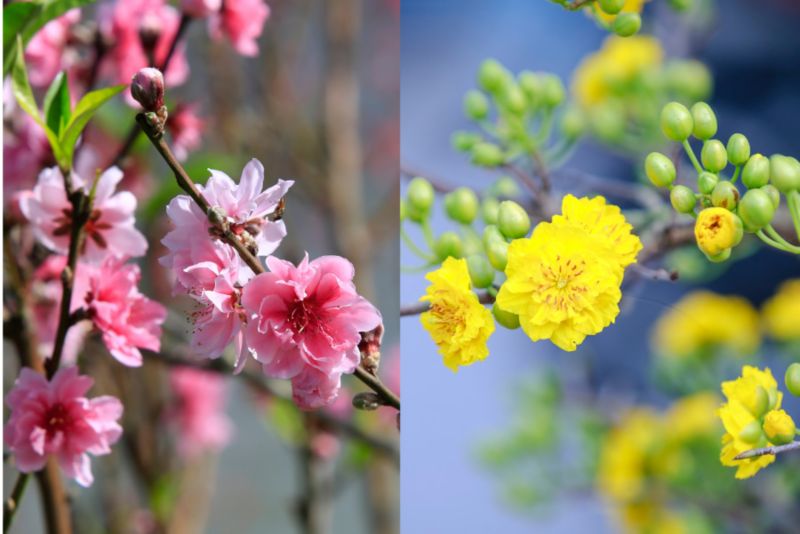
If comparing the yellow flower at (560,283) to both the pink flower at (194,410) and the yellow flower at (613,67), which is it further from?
the pink flower at (194,410)

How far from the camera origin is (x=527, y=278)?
40 cm

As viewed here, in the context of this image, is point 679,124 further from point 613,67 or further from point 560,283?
point 613,67

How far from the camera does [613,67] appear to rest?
924 mm

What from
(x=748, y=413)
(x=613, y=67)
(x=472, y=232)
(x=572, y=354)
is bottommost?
(x=748, y=413)

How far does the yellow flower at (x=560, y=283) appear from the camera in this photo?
403 mm

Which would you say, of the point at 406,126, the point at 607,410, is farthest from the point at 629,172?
the point at 406,126

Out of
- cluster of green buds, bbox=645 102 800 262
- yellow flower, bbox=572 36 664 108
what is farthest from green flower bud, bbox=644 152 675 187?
yellow flower, bbox=572 36 664 108

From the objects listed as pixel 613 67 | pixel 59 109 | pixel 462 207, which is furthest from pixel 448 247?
pixel 613 67

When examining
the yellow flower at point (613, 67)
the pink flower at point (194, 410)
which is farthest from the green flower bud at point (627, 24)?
the pink flower at point (194, 410)

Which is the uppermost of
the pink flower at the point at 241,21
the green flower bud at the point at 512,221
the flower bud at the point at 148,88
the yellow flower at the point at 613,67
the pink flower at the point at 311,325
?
the yellow flower at the point at 613,67

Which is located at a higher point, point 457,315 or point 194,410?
point 194,410

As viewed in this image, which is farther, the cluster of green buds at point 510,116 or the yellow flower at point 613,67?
the yellow flower at point 613,67

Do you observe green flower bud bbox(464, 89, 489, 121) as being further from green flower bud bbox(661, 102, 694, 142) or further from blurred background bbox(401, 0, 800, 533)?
green flower bud bbox(661, 102, 694, 142)

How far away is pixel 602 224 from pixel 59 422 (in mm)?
295
